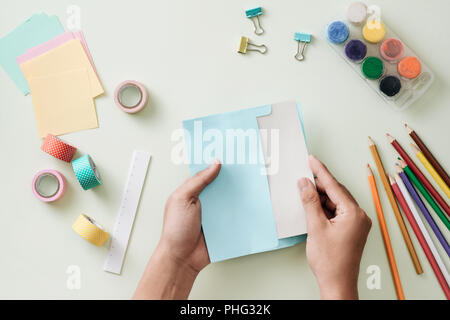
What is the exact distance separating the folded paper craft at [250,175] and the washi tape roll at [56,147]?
14.1 inches

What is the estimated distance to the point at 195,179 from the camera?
106 centimetres

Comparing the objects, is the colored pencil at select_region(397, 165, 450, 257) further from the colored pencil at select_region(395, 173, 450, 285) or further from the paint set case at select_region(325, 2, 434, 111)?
the paint set case at select_region(325, 2, 434, 111)

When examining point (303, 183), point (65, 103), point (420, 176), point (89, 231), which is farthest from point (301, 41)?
point (89, 231)

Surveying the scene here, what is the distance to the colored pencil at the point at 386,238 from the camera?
3.64 feet

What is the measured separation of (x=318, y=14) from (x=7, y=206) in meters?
1.14

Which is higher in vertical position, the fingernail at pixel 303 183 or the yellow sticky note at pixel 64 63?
the fingernail at pixel 303 183

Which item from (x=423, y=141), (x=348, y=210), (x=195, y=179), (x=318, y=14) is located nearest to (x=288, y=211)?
(x=348, y=210)

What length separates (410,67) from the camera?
43.4 inches

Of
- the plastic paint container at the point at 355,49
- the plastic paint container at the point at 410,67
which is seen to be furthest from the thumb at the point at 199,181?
the plastic paint container at the point at 410,67

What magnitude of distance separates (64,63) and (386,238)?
1.12 m

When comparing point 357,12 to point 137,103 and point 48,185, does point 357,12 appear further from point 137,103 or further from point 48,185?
point 48,185

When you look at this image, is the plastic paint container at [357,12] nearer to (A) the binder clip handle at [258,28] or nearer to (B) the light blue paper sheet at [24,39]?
(A) the binder clip handle at [258,28]

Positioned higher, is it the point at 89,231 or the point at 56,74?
the point at 56,74

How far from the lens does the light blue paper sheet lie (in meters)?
1.16
